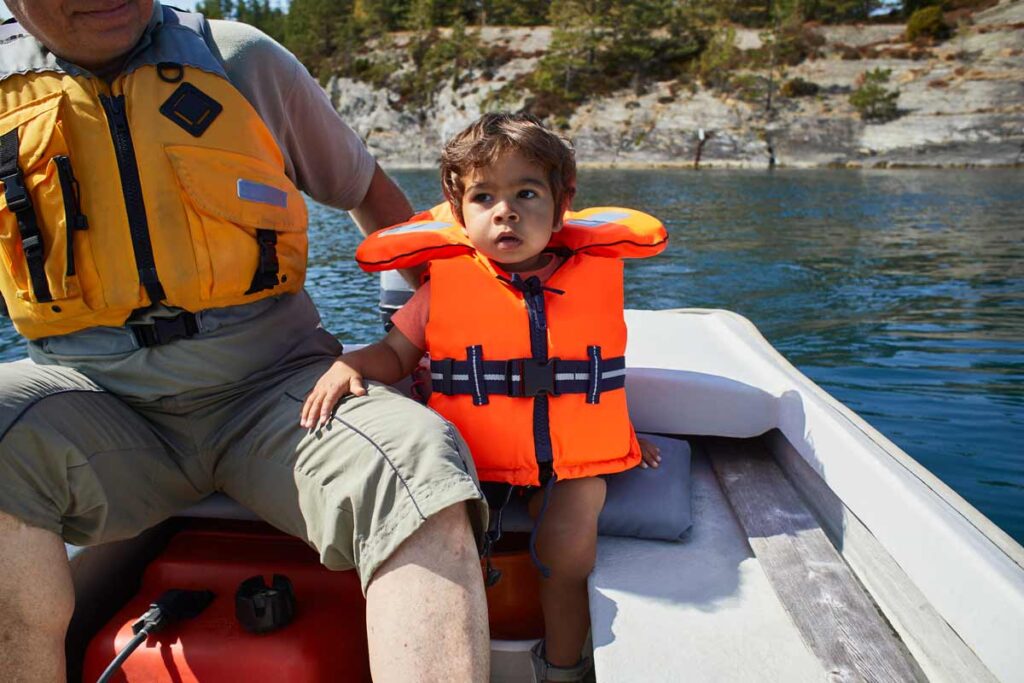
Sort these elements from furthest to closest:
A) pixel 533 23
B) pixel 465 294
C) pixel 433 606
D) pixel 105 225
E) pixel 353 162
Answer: pixel 533 23
pixel 353 162
pixel 465 294
pixel 105 225
pixel 433 606

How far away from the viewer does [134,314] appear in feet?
5.16

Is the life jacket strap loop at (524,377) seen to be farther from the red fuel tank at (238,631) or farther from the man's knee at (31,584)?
the man's knee at (31,584)

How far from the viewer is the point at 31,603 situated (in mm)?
1184

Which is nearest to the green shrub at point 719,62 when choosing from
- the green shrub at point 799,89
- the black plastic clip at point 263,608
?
the green shrub at point 799,89

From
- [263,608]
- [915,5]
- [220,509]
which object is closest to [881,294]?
[220,509]

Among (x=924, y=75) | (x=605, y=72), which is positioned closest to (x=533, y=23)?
(x=605, y=72)

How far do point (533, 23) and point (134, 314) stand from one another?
185 feet

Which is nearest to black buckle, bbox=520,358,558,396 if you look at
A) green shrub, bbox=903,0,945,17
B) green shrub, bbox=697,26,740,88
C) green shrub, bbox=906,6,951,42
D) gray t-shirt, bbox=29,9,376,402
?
gray t-shirt, bbox=29,9,376,402

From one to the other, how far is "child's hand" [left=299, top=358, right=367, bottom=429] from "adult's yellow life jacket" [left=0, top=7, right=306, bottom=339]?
30 centimetres

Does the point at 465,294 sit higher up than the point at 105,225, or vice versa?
the point at 105,225

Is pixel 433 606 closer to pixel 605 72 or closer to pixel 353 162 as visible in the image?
pixel 353 162

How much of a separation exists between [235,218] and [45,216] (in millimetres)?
362

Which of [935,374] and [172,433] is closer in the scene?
[172,433]

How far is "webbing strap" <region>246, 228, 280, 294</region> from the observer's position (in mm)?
1683
